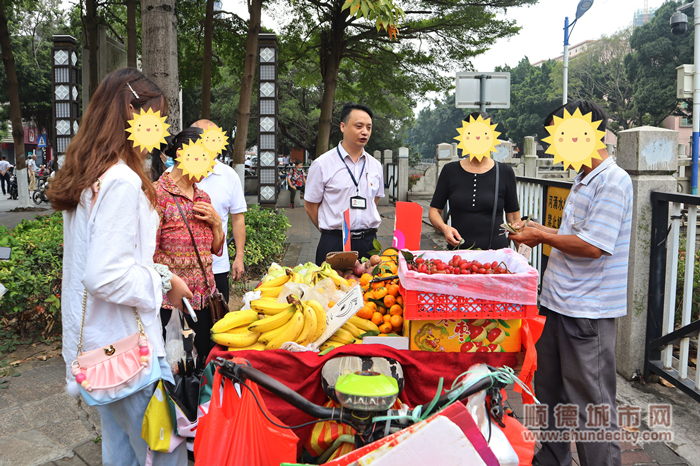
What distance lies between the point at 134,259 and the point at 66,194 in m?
0.34

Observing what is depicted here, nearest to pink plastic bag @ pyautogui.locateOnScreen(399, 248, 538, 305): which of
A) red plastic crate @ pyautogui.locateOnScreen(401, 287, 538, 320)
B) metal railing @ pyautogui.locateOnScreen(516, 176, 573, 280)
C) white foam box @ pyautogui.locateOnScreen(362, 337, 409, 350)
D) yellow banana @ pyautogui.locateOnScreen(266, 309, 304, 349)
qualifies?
red plastic crate @ pyautogui.locateOnScreen(401, 287, 538, 320)

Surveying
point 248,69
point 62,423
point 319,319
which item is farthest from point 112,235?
point 248,69

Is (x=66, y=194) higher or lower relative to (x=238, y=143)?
lower

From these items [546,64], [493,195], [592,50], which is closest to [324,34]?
[493,195]

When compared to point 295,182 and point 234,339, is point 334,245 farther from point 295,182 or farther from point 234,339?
point 295,182

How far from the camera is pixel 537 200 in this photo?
5.42 m

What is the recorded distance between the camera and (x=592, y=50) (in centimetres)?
4725

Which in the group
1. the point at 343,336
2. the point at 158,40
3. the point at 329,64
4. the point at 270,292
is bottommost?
the point at 343,336

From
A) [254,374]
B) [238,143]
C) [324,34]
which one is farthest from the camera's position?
[324,34]

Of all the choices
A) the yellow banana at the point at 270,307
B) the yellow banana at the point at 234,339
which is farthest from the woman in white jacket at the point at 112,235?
the yellow banana at the point at 270,307

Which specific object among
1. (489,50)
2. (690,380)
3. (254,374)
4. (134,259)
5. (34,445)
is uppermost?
(489,50)

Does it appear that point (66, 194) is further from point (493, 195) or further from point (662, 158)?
point (662, 158)

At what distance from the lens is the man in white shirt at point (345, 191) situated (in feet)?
13.6

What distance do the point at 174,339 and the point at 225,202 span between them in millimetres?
1635
